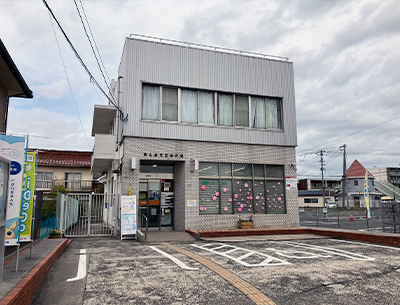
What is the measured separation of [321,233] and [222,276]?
9343 mm

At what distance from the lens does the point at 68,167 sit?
38375 millimetres

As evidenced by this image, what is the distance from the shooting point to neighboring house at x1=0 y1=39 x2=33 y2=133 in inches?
334

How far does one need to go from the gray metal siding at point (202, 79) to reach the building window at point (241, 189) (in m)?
1.41

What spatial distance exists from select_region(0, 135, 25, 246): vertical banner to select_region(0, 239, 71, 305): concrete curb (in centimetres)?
76

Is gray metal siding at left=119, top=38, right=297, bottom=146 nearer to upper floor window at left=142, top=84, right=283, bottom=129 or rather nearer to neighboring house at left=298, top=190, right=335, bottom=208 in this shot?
upper floor window at left=142, top=84, right=283, bottom=129

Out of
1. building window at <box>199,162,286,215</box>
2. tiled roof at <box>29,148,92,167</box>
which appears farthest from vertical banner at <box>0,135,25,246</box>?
tiled roof at <box>29,148,92,167</box>

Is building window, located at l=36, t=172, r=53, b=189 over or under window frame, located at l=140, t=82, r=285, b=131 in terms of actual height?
under

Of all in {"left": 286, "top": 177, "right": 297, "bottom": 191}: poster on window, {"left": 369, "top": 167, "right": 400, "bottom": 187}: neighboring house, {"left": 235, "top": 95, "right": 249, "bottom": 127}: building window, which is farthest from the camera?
{"left": 369, "top": 167, "right": 400, "bottom": 187}: neighboring house

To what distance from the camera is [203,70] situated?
622 inches

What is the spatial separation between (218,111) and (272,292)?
37.6ft

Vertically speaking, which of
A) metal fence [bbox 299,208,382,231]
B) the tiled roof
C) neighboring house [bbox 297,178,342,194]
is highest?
the tiled roof

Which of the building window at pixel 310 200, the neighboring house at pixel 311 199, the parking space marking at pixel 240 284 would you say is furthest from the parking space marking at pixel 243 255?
the building window at pixel 310 200

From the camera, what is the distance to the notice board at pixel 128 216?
1269 cm

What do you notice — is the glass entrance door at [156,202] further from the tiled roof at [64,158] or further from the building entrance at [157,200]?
the tiled roof at [64,158]
